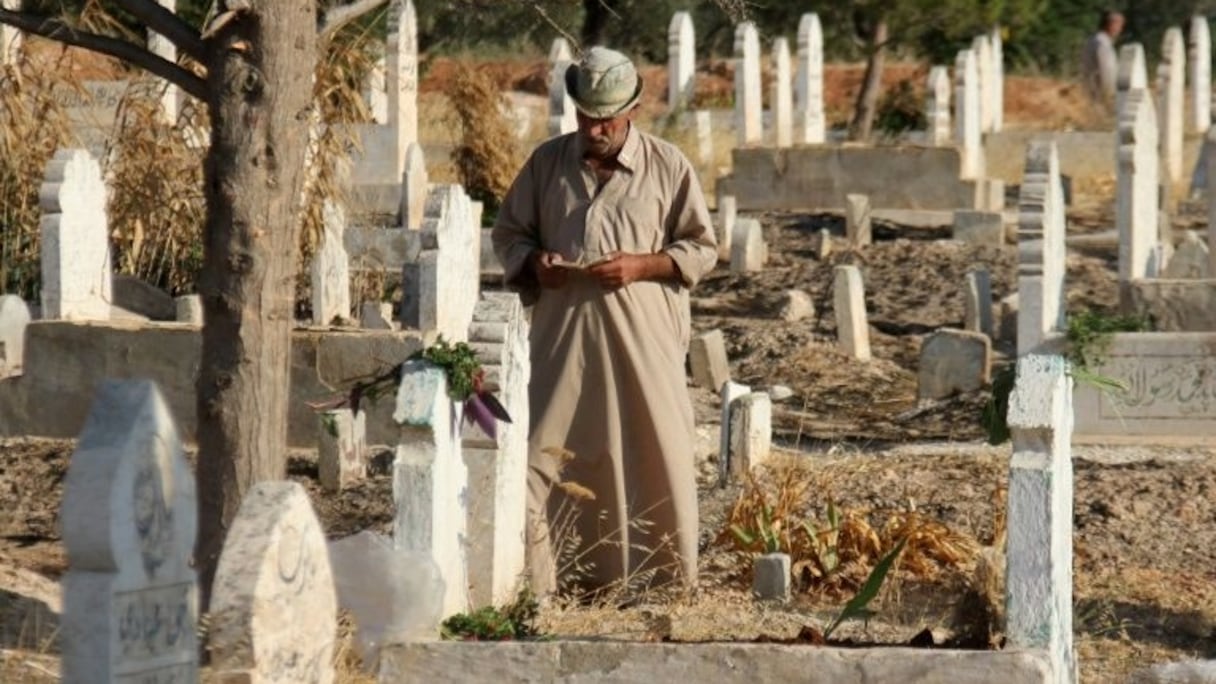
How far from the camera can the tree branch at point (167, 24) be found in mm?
7496

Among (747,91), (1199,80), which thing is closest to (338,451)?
(747,91)

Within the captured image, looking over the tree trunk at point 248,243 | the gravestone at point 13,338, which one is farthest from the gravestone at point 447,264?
the tree trunk at point 248,243

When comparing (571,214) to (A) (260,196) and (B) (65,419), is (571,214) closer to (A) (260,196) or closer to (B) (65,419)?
(A) (260,196)

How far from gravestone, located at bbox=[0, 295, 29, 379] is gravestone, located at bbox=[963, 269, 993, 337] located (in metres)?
5.99

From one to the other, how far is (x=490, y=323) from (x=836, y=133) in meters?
23.0

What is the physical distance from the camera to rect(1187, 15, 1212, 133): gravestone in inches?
1201

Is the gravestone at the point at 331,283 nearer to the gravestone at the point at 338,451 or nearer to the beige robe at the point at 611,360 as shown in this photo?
the gravestone at the point at 338,451

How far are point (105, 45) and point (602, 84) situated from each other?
1.53 meters

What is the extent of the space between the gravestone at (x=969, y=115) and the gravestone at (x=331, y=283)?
9.66m

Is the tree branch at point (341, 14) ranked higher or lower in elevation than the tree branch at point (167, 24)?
higher

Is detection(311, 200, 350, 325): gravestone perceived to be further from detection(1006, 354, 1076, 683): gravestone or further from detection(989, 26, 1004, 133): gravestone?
detection(989, 26, 1004, 133): gravestone

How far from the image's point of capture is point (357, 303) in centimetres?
1555

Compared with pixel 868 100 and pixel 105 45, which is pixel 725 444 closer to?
pixel 105 45

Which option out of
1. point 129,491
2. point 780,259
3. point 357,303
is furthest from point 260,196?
point 780,259
